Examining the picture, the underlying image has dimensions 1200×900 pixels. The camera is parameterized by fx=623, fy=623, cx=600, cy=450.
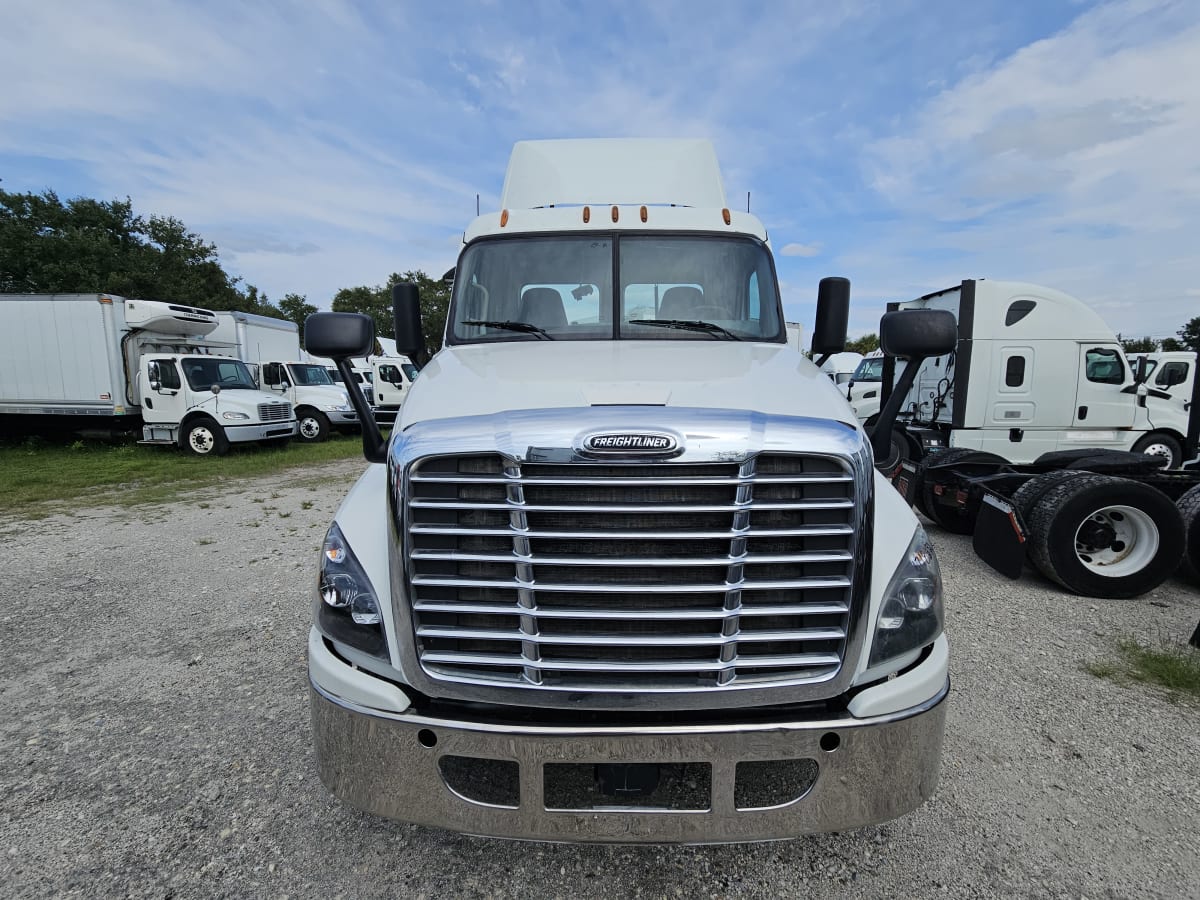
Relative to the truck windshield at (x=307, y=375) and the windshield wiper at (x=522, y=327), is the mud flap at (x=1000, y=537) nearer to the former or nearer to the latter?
the windshield wiper at (x=522, y=327)

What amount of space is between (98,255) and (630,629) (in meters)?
39.9

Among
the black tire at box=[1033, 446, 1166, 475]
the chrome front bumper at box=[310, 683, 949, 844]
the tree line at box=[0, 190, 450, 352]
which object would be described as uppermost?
the tree line at box=[0, 190, 450, 352]

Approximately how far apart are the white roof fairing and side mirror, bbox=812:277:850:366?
4.31 ft

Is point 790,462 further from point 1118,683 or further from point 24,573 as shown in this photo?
point 24,573

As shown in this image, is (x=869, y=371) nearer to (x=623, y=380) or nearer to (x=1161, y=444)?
(x=1161, y=444)

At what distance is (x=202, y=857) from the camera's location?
2.36 meters

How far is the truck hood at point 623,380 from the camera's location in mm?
2098

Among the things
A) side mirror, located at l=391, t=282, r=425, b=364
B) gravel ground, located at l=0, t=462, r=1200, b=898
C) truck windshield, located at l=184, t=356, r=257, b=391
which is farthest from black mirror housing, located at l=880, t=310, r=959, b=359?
truck windshield, located at l=184, t=356, r=257, b=391

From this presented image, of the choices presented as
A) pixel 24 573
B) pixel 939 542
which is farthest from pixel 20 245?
pixel 939 542

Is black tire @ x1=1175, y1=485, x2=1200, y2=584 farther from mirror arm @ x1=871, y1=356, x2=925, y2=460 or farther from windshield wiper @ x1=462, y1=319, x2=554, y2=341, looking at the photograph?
windshield wiper @ x1=462, y1=319, x2=554, y2=341

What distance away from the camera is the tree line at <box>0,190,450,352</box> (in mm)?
29672

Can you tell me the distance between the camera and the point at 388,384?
20484 millimetres

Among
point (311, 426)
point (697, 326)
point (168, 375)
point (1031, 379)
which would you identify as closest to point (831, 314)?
point (697, 326)

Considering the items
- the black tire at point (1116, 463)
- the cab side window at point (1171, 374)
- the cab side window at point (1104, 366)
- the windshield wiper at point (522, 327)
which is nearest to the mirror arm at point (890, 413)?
the windshield wiper at point (522, 327)
